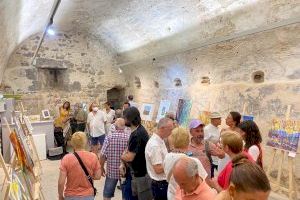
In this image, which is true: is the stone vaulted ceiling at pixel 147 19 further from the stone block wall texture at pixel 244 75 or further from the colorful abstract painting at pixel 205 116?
the colorful abstract painting at pixel 205 116

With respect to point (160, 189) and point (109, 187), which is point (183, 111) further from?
point (160, 189)

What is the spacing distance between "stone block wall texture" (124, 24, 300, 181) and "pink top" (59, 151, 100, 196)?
3.43 m

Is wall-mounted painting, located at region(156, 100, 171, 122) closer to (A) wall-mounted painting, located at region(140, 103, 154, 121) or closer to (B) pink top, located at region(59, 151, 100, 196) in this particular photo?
(A) wall-mounted painting, located at region(140, 103, 154, 121)

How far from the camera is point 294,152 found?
4.56 metres

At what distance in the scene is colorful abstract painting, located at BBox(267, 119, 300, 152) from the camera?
4.61 meters

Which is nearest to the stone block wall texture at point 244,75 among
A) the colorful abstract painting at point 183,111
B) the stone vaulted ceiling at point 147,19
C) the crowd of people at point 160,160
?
the colorful abstract painting at point 183,111

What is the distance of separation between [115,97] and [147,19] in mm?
4901

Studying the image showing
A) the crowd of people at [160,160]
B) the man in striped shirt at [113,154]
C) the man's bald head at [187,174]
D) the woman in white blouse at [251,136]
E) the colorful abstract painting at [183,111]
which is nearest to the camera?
the man's bald head at [187,174]

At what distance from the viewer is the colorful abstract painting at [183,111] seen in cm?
740

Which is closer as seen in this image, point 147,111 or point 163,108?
point 163,108

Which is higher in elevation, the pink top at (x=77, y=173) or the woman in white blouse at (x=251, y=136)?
the woman in white blouse at (x=251, y=136)

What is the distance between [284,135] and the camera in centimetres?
480

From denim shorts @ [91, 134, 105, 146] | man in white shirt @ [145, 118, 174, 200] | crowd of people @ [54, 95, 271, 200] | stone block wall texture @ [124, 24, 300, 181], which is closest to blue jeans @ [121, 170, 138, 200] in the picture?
crowd of people @ [54, 95, 271, 200]

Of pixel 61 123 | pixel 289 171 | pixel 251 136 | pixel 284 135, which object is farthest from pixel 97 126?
pixel 251 136
